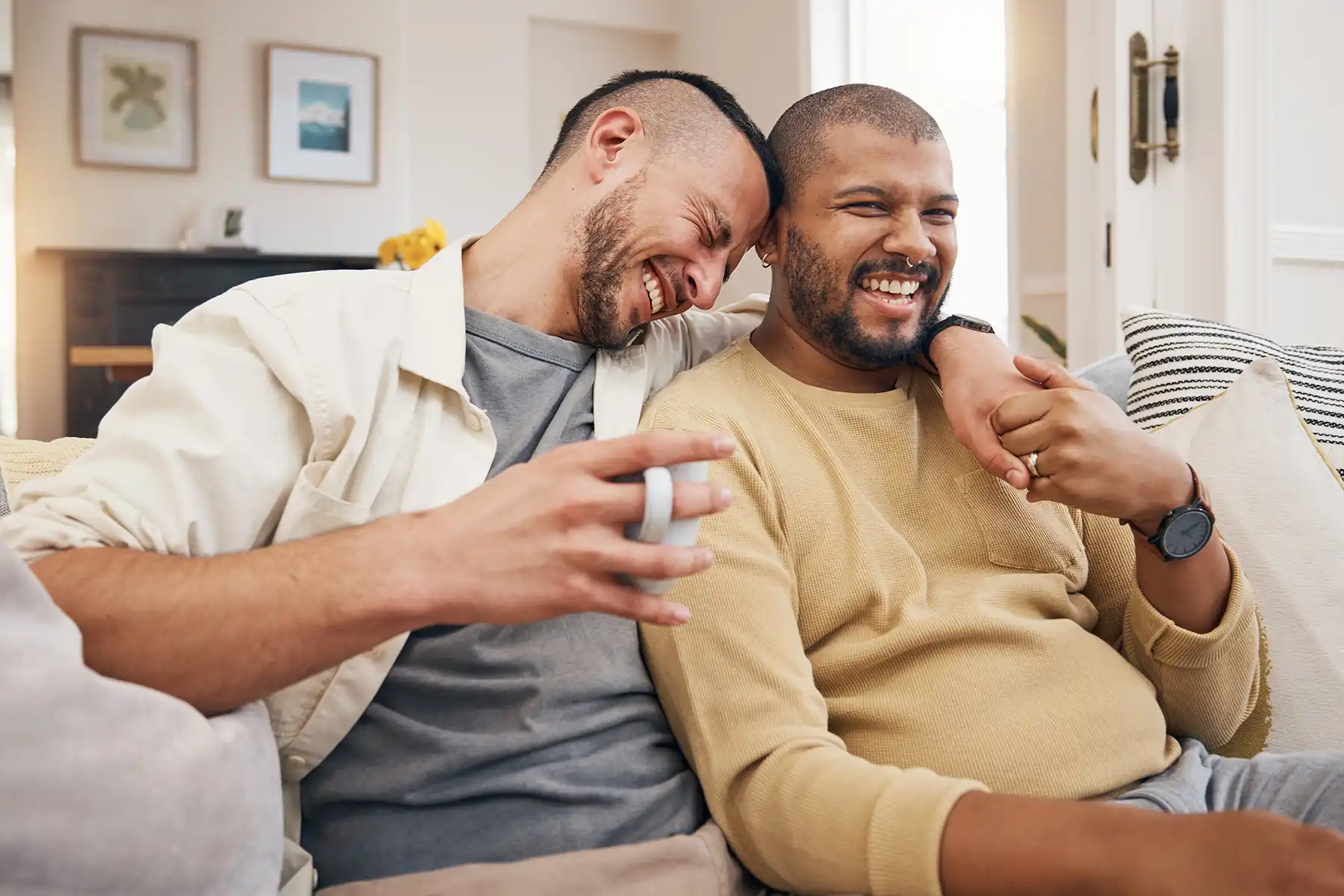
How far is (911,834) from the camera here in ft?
2.60

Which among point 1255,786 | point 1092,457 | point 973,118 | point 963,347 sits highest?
point 973,118

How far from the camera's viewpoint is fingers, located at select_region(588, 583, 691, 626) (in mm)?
754

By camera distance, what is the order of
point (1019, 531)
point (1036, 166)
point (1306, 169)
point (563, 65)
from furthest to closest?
1. point (563, 65)
2. point (1036, 166)
3. point (1306, 169)
4. point (1019, 531)

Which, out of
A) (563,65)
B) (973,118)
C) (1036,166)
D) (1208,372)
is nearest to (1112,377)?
(1208,372)

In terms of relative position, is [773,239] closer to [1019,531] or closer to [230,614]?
[1019,531]

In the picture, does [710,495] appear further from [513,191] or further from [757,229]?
[513,191]

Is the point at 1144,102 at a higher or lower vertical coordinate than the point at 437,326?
higher

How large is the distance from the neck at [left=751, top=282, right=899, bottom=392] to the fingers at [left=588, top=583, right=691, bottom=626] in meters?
0.59

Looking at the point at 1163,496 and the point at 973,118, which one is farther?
the point at 973,118

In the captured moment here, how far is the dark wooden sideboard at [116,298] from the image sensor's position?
5.32 meters

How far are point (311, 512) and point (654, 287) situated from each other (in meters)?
0.51

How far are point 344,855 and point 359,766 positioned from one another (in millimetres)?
75

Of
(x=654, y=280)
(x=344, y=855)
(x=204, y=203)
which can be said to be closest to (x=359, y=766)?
(x=344, y=855)

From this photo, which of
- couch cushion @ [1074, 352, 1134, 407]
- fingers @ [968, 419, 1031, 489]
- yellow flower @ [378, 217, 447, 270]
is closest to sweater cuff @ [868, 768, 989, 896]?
fingers @ [968, 419, 1031, 489]
